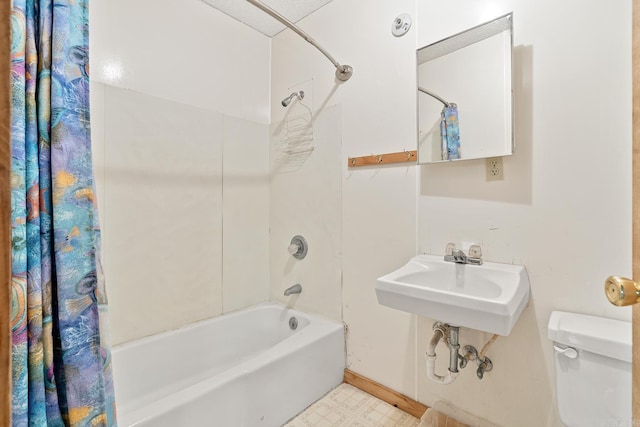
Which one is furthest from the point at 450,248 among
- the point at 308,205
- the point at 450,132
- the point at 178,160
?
the point at 178,160

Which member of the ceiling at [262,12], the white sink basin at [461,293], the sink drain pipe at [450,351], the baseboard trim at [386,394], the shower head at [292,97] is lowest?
the baseboard trim at [386,394]

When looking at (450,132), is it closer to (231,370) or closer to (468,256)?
(468,256)

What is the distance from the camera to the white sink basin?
0.94 m

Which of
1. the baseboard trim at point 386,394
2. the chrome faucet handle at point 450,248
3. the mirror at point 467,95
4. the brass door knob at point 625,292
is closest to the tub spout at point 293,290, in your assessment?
the baseboard trim at point 386,394

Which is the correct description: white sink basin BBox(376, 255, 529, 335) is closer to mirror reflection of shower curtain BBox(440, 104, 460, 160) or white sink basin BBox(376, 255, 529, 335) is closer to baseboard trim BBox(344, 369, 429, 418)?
mirror reflection of shower curtain BBox(440, 104, 460, 160)

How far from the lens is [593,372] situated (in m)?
0.90

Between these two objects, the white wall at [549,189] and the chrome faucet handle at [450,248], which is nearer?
the white wall at [549,189]

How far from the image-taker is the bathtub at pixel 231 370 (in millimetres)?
1122

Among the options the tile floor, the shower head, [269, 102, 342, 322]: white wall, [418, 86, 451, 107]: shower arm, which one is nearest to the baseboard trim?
the tile floor

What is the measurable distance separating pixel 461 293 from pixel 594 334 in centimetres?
39

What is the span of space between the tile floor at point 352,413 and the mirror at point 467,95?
1.28 meters

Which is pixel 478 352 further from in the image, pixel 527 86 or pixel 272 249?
pixel 272 249

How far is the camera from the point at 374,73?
1.66m

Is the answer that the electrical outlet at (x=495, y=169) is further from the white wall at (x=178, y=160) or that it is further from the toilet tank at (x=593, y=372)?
the white wall at (x=178, y=160)
